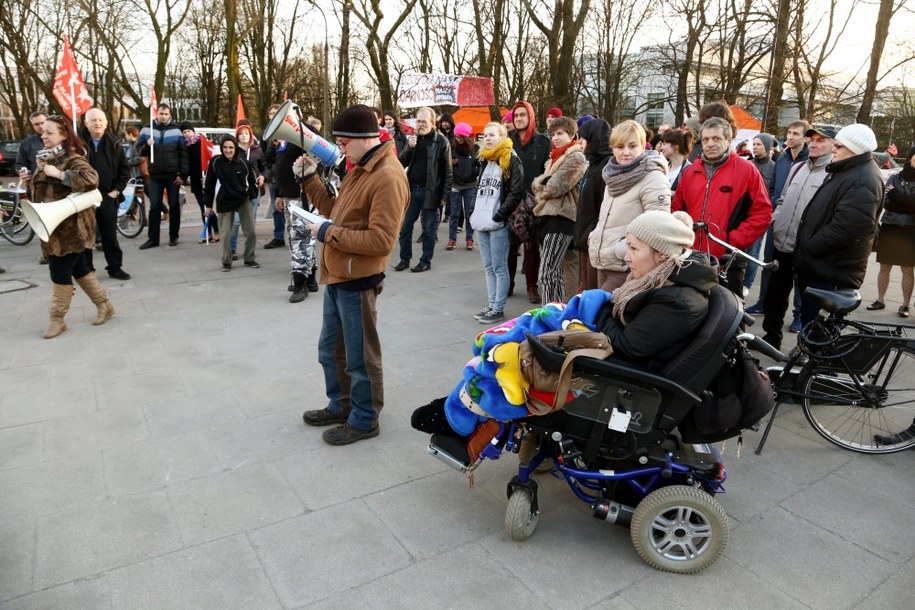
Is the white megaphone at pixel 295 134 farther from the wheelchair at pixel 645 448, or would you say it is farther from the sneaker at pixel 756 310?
the sneaker at pixel 756 310

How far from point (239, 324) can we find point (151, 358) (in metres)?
0.97

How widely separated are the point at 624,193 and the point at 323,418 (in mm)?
2322

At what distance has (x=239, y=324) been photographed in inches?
228

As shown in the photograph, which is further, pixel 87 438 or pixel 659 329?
pixel 87 438

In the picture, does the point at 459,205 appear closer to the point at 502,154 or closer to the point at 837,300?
the point at 502,154

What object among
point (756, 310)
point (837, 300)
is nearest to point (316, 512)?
point (837, 300)

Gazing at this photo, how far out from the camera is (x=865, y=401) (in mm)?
3533

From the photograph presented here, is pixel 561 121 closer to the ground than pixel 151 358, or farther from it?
farther from it

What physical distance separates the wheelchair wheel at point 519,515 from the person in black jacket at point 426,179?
5448mm

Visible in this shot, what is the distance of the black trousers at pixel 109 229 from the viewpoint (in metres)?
6.99

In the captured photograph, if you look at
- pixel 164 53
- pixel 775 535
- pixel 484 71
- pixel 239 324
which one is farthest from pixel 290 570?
pixel 164 53

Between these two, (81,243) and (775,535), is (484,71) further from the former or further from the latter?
(775,535)

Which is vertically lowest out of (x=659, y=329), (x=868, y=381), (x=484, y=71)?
(x=868, y=381)

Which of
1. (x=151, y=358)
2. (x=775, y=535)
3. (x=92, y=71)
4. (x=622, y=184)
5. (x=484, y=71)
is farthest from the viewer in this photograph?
(x=92, y=71)
